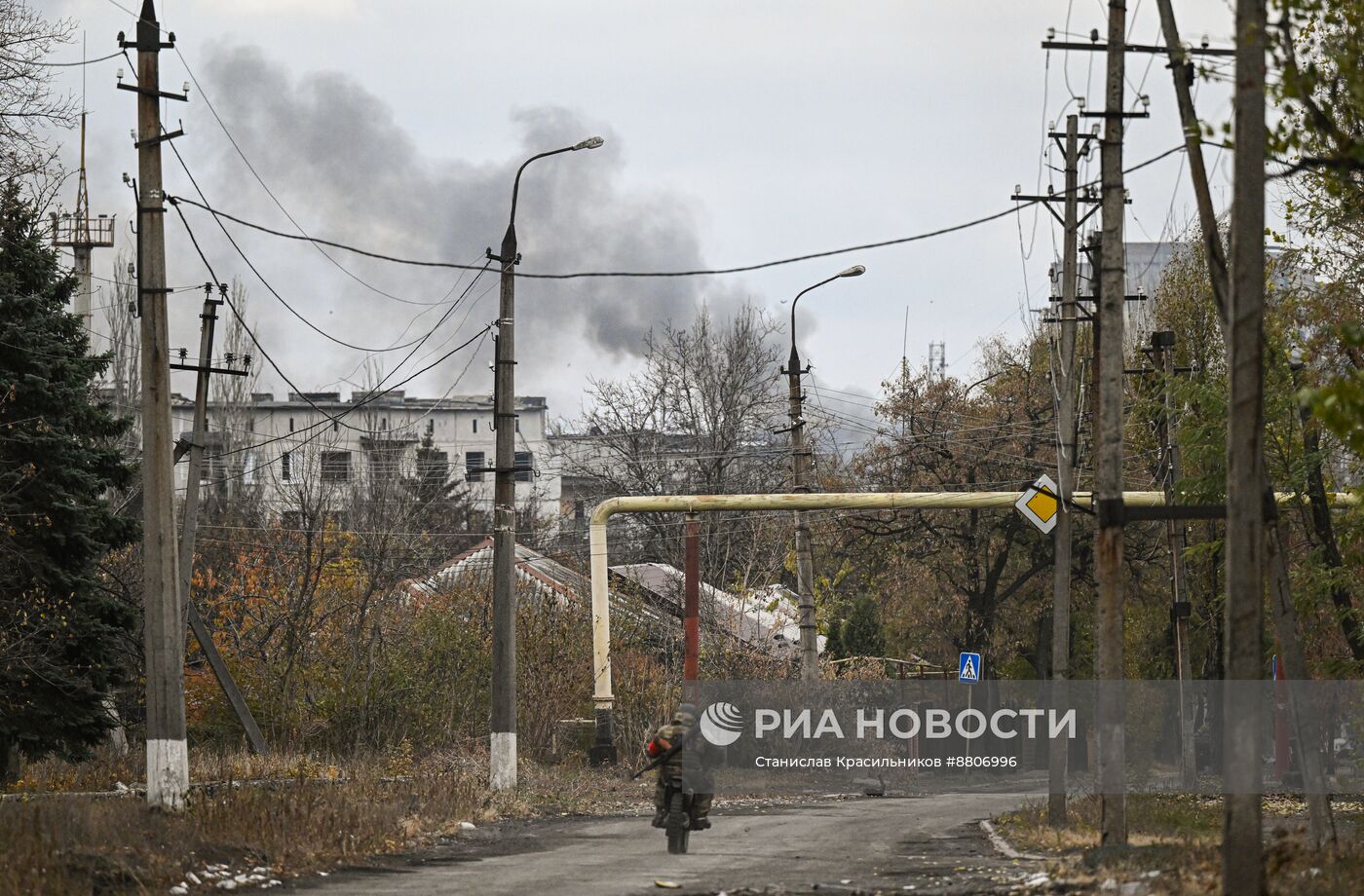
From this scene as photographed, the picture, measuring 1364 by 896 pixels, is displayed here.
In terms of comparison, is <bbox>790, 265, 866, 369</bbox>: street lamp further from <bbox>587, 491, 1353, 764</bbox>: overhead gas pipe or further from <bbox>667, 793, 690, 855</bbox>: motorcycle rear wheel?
<bbox>667, 793, 690, 855</bbox>: motorcycle rear wheel

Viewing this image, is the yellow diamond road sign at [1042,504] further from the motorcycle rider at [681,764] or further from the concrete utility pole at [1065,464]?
the motorcycle rider at [681,764]

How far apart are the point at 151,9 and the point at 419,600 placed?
72.5 feet

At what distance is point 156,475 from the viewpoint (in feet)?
58.4

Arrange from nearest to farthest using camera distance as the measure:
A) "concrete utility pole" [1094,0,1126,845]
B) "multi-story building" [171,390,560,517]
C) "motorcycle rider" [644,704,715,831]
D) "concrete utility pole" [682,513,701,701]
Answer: "concrete utility pole" [1094,0,1126,845] → "motorcycle rider" [644,704,715,831] → "concrete utility pole" [682,513,701,701] → "multi-story building" [171,390,560,517]

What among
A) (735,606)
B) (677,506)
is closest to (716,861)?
(677,506)

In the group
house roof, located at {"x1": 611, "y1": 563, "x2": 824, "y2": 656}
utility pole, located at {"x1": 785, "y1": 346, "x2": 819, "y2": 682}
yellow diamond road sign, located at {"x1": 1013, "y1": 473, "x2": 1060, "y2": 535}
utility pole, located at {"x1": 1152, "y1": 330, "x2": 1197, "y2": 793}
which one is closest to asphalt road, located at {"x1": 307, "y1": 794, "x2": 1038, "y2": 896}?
yellow diamond road sign, located at {"x1": 1013, "y1": 473, "x2": 1060, "y2": 535}

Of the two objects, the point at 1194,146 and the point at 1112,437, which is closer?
the point at 1194,146

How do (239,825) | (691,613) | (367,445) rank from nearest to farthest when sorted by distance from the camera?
(239,825)
(691,613)
(367,445)

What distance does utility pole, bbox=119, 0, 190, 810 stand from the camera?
57.4 ft

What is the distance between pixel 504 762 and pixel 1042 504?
918 centimetres

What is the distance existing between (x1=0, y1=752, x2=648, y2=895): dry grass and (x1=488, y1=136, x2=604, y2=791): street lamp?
73 cm

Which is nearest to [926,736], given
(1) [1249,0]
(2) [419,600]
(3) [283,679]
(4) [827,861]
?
(2) [419,600]

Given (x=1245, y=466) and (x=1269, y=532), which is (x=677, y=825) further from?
(x=1245, y=466)

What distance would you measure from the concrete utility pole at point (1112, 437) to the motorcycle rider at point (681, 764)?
4.64 m
